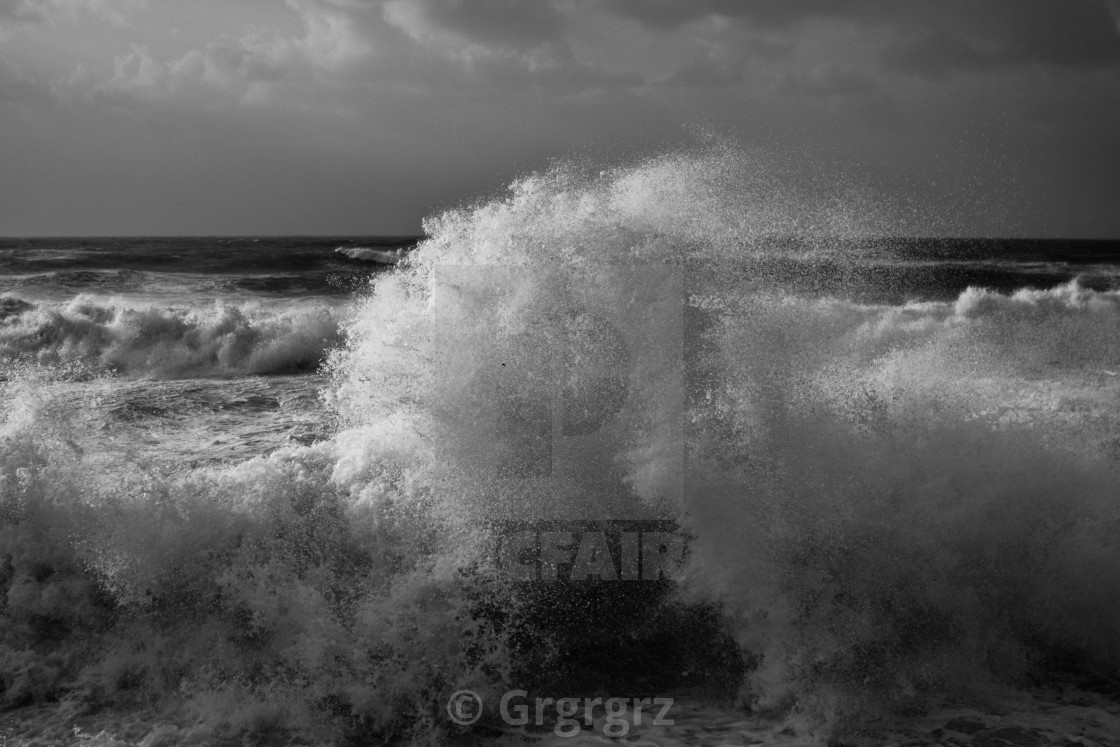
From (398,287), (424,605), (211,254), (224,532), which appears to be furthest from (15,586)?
(211,254)

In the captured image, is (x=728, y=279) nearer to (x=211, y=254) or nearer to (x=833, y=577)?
(x=833, y=577)

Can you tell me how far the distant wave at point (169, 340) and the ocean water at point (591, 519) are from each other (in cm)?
608

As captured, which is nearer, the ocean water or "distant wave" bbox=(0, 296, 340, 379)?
the ocean water

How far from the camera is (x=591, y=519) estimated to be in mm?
4625

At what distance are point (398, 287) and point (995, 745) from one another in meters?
4.46

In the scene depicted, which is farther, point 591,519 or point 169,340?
point 169,340

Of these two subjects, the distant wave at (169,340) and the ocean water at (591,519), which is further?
the distant wave at (169,340)

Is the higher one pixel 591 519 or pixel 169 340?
pixel 169 340

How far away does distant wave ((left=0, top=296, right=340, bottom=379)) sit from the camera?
1223 centimetres

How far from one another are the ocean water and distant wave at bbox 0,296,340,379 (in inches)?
239

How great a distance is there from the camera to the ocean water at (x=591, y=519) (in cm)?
374

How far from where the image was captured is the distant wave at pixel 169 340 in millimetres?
12234

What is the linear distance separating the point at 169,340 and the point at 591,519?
35.5 ft

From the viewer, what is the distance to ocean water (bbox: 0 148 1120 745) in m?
3.74
